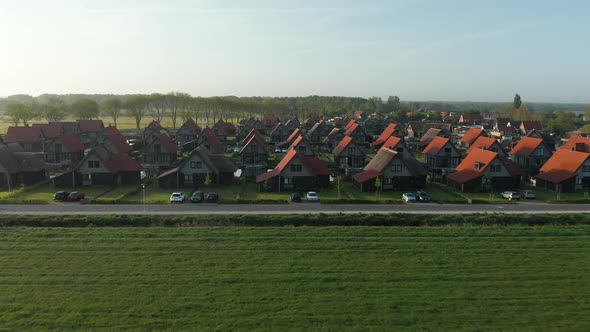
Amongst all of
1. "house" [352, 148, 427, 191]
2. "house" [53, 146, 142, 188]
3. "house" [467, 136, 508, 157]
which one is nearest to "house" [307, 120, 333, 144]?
"house" [467, 136, 508, 157]

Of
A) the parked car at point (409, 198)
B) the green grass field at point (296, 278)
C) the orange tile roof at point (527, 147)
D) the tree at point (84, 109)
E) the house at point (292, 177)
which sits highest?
the tree at point (84, 109)

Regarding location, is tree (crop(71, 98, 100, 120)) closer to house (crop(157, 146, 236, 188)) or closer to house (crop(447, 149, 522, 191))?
house (crop(157, 146, 236, 188))

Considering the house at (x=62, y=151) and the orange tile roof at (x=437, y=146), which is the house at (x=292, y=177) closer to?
the orange tile roof at (x=437, y=146)

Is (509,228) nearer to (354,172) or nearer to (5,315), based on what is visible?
(354,172)

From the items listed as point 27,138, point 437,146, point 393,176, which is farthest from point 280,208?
point 27,138

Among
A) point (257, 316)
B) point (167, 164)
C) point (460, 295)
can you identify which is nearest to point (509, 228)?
point (460, 295)

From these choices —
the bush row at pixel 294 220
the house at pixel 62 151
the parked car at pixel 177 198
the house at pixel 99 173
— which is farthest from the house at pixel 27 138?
the bush row at pixel 294 220
